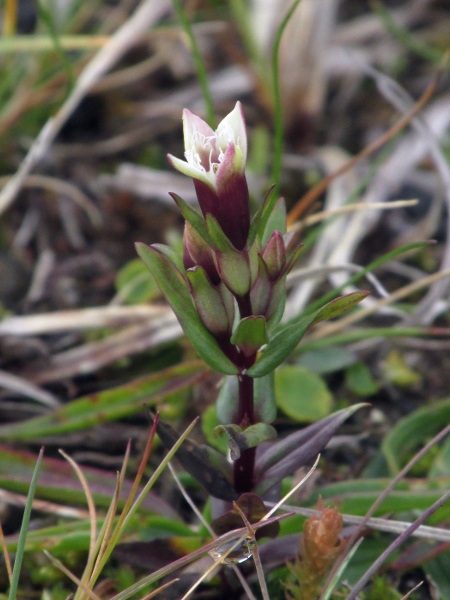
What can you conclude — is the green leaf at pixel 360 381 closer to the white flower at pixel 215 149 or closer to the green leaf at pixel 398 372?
the green leaf at pixel 398 372

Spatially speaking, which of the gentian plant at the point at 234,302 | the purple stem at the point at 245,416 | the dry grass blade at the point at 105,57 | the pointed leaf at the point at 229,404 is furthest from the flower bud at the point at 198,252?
the dry grass blade at the point at 105,57

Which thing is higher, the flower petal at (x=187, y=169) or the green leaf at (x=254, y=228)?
the flower petal at (x=187, y=169)

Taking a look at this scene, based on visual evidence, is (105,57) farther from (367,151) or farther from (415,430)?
(415,430)

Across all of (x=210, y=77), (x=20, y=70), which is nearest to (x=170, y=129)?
(x=210, y=77)

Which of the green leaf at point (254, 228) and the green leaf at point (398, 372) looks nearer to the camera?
the green leaf at point (254, 228)

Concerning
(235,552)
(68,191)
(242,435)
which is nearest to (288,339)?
(242,435)

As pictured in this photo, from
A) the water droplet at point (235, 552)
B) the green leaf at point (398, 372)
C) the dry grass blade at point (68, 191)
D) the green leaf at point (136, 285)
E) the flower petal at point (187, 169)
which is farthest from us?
the dry grass blade at point (68, 191)

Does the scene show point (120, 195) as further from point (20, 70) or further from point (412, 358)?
point (412, 358)
